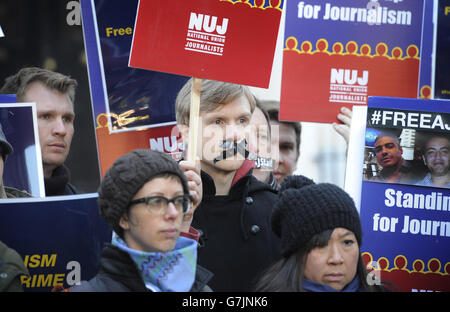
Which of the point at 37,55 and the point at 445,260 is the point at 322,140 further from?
the point at 37,55

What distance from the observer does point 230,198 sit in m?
3.36

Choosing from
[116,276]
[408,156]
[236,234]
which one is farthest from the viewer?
[236,234]

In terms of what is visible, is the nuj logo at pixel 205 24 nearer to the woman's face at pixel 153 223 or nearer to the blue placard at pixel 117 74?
the blue placard at pixel 117 74

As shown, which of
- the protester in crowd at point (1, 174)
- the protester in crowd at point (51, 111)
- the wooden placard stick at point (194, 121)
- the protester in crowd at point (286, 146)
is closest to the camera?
the wooden placard stick at point (194, 121)

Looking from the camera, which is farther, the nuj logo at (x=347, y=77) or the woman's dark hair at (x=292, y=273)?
the nuj logo at (x=347, y=77)

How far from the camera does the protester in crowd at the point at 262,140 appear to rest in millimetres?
3994

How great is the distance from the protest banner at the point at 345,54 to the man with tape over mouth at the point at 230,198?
0.52 m

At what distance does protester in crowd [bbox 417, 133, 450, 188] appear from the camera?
3162 millimetres

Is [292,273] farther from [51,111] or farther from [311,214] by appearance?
[51,111]

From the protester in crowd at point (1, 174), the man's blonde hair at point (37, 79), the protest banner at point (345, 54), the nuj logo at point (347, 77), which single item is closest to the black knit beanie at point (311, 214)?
the protest banner at point (345, 54)

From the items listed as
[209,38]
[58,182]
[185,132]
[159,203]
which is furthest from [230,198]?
[58,182]

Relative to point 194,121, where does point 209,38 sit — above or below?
above

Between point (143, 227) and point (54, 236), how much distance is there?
2.97 feet

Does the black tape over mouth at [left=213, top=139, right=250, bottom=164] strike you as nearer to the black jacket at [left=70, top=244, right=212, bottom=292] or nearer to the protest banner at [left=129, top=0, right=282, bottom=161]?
the protest banner at [left=129, top=0, right=282, bottom=161]
